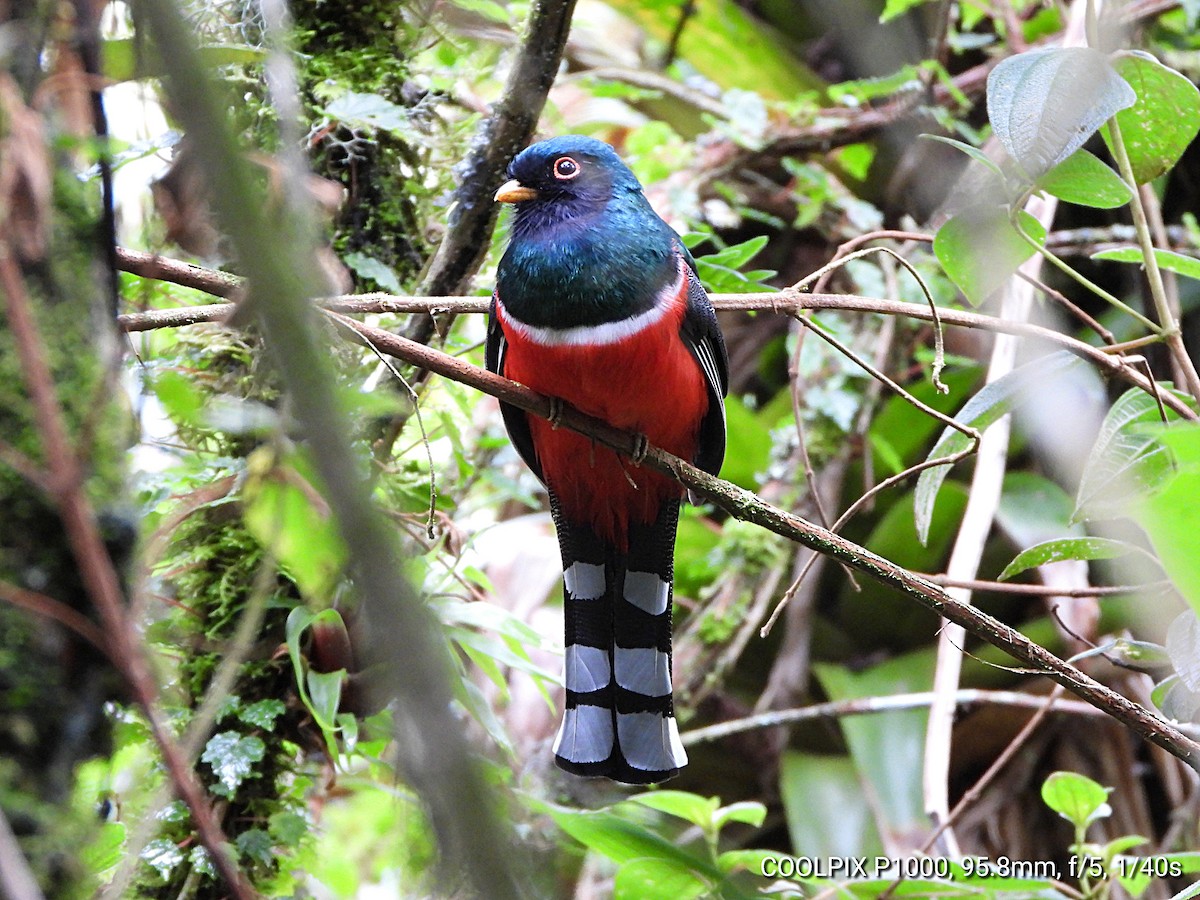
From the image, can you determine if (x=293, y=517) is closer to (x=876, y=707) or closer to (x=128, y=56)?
(x=128, y=56)

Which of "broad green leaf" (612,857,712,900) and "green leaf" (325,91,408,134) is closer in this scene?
"broad green leaf" (612,857,712,900)

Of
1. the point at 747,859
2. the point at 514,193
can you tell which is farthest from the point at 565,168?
the point at 747,859

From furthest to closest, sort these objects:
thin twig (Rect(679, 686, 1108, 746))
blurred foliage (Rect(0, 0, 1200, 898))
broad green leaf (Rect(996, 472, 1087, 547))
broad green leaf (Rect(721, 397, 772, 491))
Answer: broad green leaf (Rect(721, 397, 772, 491)) → broad green leaf (Rect(996, 472, 1087, 547)) → thin twig (Rect(679, 686, 1108, 746)) → blurred foliage (Rect(0, 0, 1200, 898))

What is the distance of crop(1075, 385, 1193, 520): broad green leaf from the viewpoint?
2100mm

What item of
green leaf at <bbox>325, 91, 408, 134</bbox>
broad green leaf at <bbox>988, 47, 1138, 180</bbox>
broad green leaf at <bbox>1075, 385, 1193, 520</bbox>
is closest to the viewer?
broad green leaf at <bbox>988, 47, 1138, 180</bbox>

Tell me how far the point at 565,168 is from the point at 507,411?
66 centimetres

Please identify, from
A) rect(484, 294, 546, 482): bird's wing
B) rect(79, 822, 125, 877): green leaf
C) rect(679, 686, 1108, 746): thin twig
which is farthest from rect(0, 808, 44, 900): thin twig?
rect(679, 686, 1108, 746): thin twig

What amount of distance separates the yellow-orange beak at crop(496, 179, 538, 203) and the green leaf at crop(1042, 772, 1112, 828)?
5.94ft

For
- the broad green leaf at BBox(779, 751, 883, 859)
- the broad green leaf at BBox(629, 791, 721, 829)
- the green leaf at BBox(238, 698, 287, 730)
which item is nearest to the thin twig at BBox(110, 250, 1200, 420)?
the green leaf at BBox(238, 698, 287, 730)

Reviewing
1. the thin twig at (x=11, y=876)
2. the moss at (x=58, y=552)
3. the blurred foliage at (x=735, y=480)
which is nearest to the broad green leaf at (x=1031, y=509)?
the blurred foliage at (x=735, y=480)

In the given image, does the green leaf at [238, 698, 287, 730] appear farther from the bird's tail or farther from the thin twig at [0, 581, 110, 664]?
the thin twig at [0, 581, 110, 664]

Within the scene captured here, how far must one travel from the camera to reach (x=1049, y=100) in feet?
6.40

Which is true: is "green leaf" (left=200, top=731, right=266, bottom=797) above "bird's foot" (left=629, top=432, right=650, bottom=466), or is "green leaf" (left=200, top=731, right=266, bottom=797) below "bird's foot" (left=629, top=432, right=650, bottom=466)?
below

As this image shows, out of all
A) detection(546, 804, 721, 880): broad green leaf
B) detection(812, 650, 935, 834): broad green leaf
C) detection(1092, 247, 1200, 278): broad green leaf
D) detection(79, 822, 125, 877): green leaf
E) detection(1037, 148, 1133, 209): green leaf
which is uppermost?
detection(1037, 148, 1133, 209): green leaf
